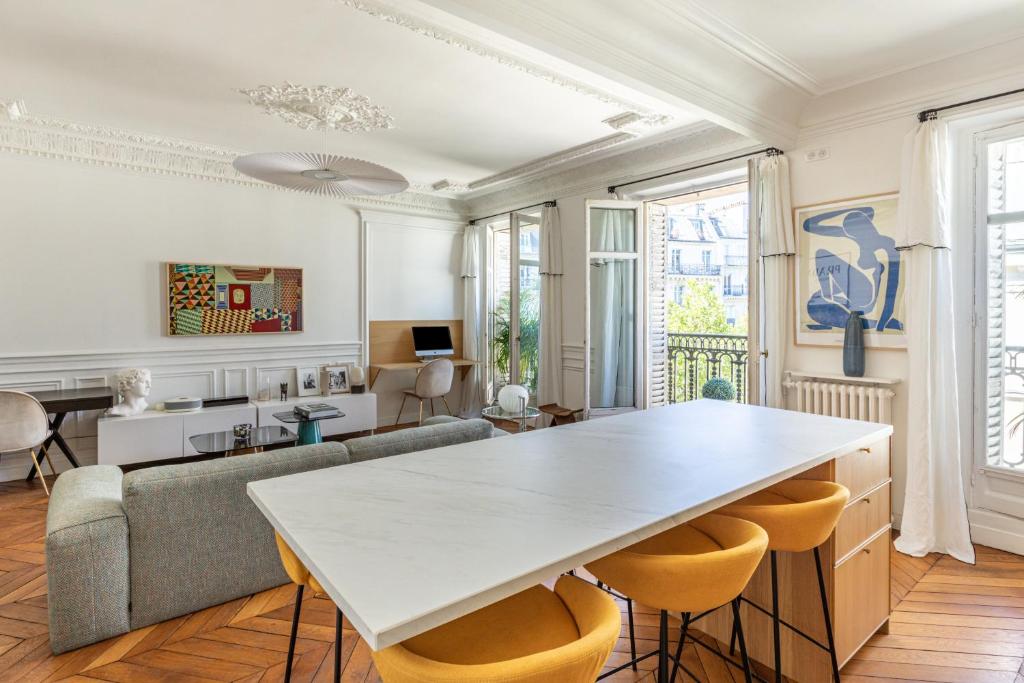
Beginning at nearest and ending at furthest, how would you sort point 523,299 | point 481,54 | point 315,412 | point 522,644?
point 522,644
point 481,54
point 315,412
point 523,299

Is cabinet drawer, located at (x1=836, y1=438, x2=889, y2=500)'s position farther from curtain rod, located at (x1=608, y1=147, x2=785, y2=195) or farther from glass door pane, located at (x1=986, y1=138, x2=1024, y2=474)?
curtain rod, located at (x1=608, y1=147, x2=785, y2=195)

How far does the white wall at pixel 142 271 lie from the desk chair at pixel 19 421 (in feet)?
2.65

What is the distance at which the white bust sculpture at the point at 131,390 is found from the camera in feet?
14.5

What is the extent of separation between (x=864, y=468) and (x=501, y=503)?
1.51 metres

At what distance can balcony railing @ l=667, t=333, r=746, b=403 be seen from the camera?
19.7 feet

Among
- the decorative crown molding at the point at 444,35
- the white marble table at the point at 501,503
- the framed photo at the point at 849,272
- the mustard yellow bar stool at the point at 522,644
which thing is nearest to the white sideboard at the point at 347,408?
the decorative crown molding at the point at 444,35

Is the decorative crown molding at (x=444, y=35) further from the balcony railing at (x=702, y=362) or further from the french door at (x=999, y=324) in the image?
the balcony railing at (x=702, y=362)

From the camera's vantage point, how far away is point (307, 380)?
567 centimetres

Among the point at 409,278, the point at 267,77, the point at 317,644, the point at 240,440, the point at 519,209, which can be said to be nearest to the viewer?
the point at 317,644

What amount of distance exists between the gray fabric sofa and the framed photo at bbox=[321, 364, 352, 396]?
10.3 ft

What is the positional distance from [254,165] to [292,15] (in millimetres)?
847

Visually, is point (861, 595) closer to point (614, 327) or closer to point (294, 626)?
point (294, 626)

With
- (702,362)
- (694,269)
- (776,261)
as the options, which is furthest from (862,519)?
(694,269)

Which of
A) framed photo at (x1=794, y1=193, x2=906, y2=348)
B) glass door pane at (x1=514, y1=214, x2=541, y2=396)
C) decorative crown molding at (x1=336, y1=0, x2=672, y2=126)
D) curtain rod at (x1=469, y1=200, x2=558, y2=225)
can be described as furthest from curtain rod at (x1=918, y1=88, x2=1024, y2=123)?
glass door pane at (x1=514, y1=214, x2=541, y2=396)
